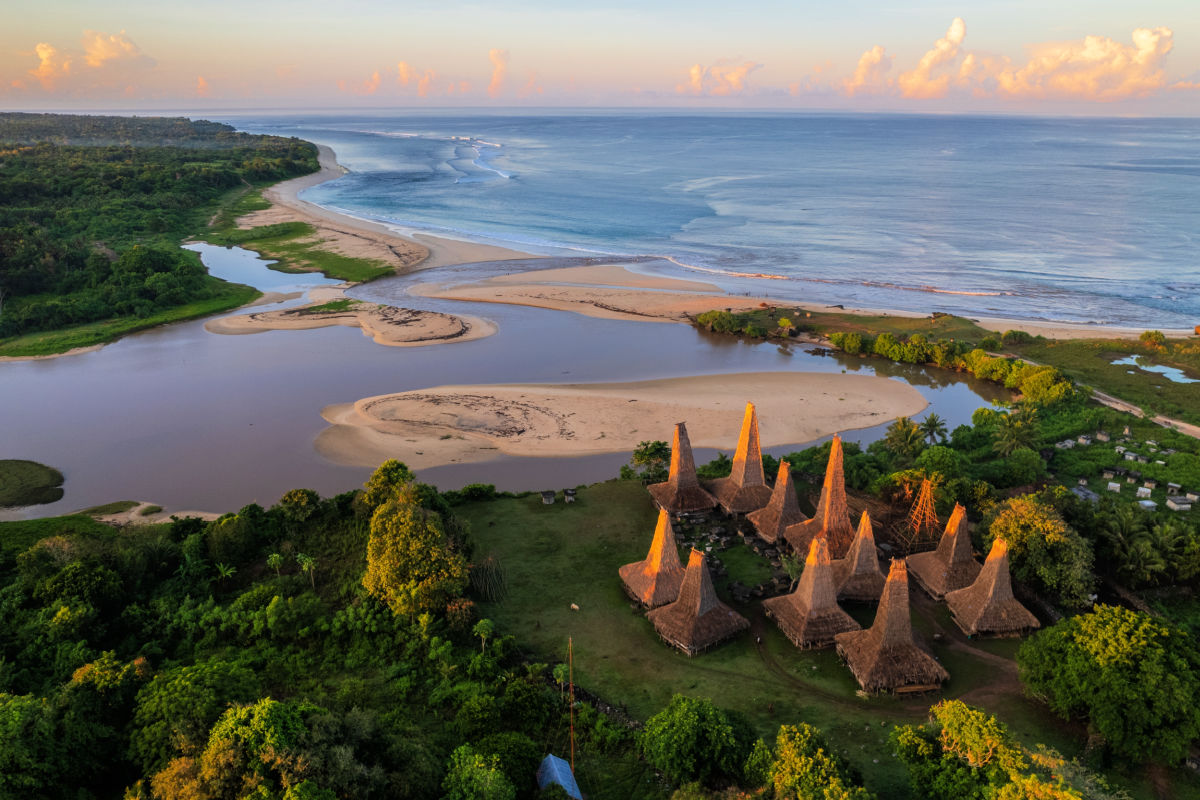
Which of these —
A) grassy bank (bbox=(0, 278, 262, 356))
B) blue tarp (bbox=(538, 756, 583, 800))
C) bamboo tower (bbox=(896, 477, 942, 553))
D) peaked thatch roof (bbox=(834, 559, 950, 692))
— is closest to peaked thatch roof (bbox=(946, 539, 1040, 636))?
peaked thatch roof (bbox=(834, 559, 950, 692))

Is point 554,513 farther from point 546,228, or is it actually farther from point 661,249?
point 546,228

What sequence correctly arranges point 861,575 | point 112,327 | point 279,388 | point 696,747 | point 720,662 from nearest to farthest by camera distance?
1. point 696,747
2. point 720,662
3. point 861,575
4. point 279,388
5. point 112,327

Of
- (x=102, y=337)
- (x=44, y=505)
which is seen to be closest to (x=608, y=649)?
(x=44, y=505)

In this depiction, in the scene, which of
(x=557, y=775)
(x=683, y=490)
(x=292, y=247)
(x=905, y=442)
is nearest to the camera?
(x=557, y=775)

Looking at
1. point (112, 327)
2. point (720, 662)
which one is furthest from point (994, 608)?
point (112, 327)

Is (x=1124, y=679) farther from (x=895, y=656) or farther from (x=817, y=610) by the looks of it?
(x=817, y=610)

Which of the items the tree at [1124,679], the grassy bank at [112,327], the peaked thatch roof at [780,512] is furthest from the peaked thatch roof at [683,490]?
the grassy bank at [112,327]

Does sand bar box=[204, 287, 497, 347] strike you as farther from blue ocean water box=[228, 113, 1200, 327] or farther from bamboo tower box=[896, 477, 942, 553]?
bamboo tower box=[896, 477, 942, 553]
